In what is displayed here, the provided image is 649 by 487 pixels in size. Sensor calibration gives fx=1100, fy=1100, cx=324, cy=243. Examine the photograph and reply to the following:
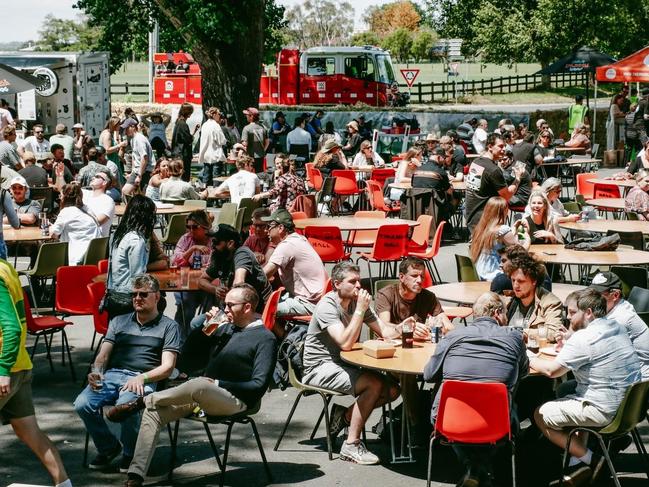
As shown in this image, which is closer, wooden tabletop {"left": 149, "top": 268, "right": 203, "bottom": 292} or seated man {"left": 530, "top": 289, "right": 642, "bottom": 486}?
seated man {"left": 530, "top": 289, "right": 642, "bottom": 486}

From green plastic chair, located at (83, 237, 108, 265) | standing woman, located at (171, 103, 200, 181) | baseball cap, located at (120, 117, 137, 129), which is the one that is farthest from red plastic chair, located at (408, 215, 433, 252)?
baseball cap, located at (120, 117, 137, 129)

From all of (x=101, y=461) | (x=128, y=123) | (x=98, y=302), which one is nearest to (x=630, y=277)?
(x=98, y=302)

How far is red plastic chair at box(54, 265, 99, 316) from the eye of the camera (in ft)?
31.6

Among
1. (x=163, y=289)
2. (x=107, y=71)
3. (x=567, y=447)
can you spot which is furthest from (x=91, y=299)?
(x=107, y=71)

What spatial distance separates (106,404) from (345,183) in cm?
1202

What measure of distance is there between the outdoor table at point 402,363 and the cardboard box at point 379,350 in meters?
0.03

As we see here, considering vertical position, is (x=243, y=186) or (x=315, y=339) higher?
(x=243, y=186)

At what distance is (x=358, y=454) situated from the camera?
7.27m

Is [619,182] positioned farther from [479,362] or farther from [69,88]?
[69,88]

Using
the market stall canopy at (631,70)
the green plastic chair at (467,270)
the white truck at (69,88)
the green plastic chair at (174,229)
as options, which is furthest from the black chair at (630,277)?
the white truck at (69,88)

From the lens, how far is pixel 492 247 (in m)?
10.2

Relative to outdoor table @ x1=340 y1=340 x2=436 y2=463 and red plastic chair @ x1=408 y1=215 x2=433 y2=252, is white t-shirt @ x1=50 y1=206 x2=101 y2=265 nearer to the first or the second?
red plastic chair @ x1=408 y1=215 x2=433 y2=252

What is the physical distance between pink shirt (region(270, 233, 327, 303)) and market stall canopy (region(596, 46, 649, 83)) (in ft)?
56.1

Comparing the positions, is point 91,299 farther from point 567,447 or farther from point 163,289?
point 567,447
